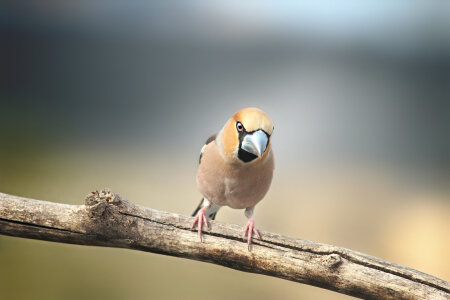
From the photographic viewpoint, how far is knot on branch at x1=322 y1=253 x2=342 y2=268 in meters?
1.36

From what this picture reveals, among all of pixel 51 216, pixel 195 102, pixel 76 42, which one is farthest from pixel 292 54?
pixel 51 216

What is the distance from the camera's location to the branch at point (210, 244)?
131 cm

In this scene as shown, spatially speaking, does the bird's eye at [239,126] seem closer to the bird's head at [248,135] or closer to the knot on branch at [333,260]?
the bird's head at [248,135]

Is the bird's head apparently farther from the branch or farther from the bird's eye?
the branch

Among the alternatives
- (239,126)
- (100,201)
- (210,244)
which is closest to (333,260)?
(210,244)

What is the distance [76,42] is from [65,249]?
1.16 meters

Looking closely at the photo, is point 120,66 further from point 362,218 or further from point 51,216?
point 362,218

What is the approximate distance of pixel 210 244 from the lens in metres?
1.40

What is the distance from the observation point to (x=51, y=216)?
4.33 ft

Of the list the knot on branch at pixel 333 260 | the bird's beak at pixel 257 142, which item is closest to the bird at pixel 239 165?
the bird's beak at pixel 257 142

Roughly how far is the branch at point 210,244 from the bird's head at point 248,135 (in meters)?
0.24

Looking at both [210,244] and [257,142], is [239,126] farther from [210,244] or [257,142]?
[210,244]

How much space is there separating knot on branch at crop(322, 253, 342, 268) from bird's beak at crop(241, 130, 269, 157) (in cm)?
38

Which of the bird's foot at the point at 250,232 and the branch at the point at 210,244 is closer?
the branch at the point at 210,244
